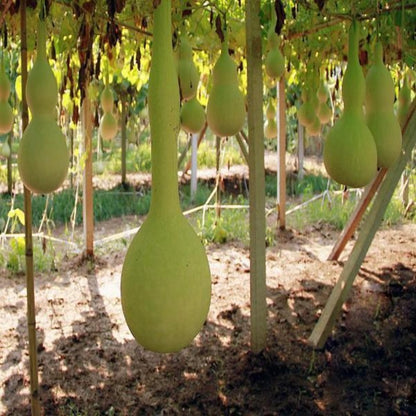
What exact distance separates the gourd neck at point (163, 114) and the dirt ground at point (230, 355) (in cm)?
199

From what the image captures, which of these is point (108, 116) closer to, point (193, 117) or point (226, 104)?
point (193, 117)

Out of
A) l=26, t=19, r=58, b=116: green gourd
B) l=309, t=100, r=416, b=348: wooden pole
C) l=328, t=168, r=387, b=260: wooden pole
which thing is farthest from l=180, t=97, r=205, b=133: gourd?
l=328, t=168, r=387, b=260: wooden pole

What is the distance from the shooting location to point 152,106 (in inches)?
21.6

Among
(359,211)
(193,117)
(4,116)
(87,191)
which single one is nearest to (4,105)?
(4,116)

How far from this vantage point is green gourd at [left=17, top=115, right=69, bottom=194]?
93 centimetres

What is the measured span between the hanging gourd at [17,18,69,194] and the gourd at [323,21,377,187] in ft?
1.52

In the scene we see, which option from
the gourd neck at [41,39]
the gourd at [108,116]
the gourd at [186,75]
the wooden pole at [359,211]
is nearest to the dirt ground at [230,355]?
the wooden pole at [359,211]

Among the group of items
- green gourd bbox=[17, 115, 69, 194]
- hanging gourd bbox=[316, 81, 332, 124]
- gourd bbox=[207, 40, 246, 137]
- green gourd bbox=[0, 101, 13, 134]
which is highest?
hanging gourd bbox=[316, 81, 332, 124]

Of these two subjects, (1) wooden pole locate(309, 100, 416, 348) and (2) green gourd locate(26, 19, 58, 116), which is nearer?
(2) green gourd locate(26, 19, 58, 116)

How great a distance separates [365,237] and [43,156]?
2.10 meters

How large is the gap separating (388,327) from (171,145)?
2.86 meters

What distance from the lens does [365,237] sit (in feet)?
8.94

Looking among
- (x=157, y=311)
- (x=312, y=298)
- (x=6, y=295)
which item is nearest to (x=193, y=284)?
(x=157, y=311)

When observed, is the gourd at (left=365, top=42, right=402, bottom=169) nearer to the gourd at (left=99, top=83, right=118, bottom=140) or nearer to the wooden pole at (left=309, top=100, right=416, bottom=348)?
the wooden pole at (left=309, top=100, right=416, bottom=348)
